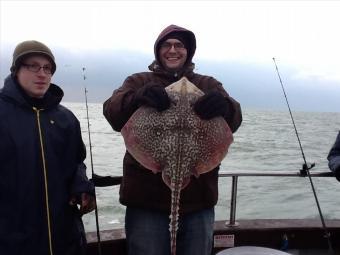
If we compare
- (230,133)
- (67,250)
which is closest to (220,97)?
(230,133)

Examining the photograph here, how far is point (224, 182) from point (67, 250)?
1267 centimetres

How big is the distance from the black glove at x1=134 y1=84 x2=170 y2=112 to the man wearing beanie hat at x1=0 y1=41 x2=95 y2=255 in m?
0.67

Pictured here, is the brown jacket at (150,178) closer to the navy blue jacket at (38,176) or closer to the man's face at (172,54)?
the man's face at (172,54)

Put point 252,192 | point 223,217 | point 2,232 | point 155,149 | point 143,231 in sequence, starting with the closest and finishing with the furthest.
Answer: point 2,232
point 155,149
point 143,231
point 223,217
point 252,192

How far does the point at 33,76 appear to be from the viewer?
117 inches

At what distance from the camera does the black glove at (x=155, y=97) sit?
2.87m

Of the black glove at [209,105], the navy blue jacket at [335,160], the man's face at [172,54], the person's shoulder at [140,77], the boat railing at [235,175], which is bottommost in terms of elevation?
the boat railing at [235,175]

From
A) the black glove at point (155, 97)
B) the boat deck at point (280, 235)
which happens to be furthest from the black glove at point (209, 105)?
the boat deck at point (280, 235)

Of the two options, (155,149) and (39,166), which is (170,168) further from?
(39,166)

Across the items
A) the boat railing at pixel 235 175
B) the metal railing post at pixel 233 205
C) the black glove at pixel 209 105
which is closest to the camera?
the black glove at pixel 209 105

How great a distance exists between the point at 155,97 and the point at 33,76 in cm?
93

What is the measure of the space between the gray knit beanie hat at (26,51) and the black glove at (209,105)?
1.20 m

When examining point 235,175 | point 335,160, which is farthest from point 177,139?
point 335,160

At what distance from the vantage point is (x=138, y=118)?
3.00 meters
